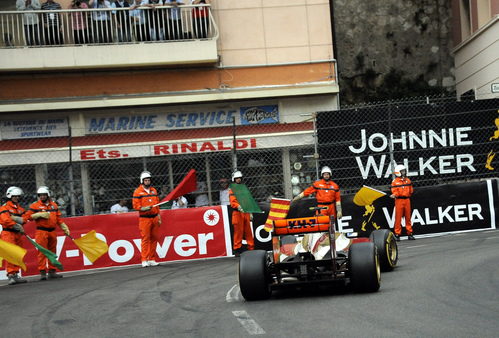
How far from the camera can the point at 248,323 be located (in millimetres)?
8547

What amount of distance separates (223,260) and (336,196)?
271 centimetres

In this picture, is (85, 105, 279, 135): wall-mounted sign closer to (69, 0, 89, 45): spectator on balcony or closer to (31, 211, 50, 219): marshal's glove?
(69, 0, 89, 45): spectator on balcony

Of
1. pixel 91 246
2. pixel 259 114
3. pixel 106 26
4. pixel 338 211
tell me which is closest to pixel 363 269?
pixel 338 211

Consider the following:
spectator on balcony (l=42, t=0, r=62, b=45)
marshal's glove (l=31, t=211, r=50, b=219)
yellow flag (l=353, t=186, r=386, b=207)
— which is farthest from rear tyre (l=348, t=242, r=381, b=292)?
spectator on balcony (l=42, t=0, r=62, b=45)

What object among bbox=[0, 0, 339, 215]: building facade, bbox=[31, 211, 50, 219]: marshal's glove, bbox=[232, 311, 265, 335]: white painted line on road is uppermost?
bbox=[0, 0, 339, 215]: building facade

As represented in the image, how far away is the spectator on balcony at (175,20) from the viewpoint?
24.2m

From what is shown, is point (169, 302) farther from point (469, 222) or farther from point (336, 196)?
point (469, 222)

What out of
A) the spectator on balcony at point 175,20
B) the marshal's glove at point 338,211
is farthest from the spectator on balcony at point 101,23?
the marshal's glove at point 338,211

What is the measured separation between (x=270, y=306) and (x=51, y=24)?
1628cm

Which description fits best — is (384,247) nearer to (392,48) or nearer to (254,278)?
(254,278)

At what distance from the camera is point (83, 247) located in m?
15.9

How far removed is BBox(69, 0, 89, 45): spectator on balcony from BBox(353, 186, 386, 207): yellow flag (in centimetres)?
1044

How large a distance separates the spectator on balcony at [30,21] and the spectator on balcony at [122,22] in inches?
85.7

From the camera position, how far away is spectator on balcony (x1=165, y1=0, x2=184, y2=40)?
24250 millimetres
